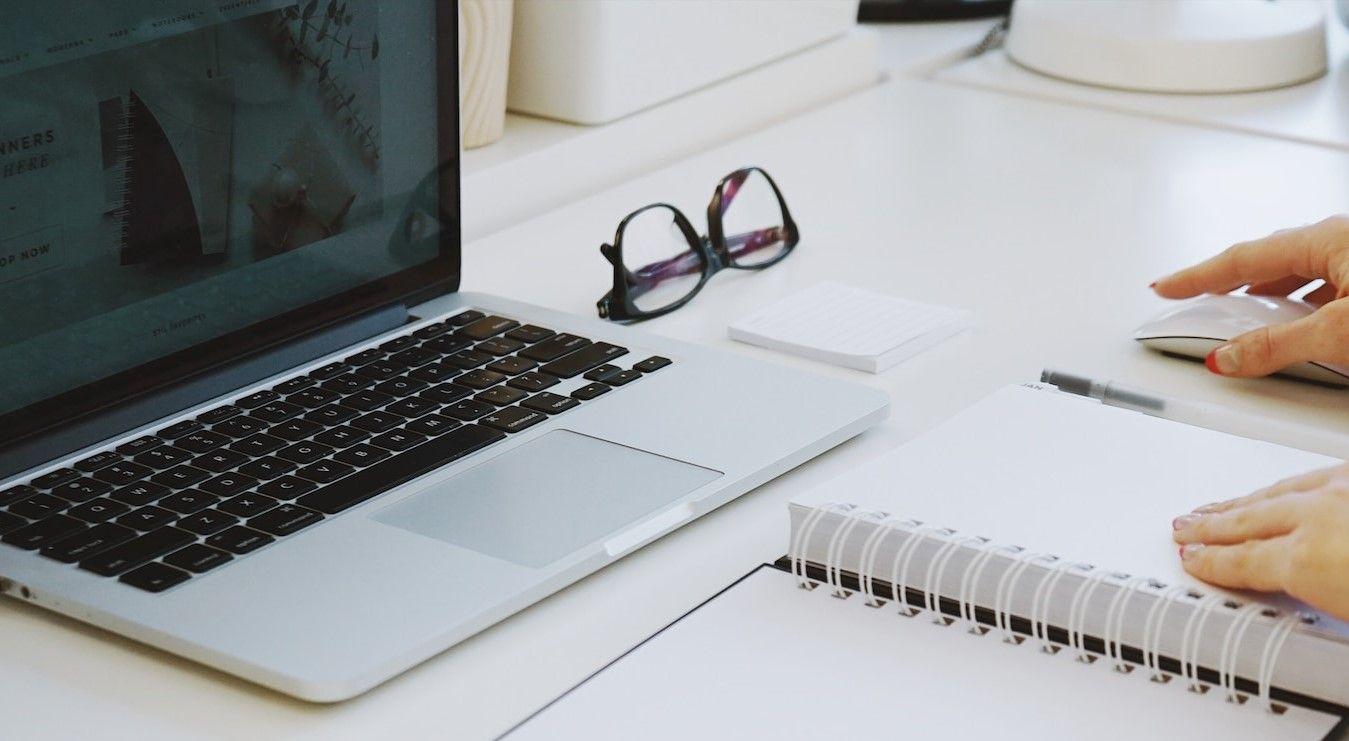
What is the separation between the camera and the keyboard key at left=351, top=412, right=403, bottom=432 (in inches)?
32.9

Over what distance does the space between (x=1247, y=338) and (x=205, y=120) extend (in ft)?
2.00

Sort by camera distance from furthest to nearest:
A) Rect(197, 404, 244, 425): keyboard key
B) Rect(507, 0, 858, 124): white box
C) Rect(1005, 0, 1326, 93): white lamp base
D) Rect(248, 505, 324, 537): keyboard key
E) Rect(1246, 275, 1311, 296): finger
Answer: Rect(1005, 0, 1326, 93): white lamp base, Rect(507, 0, 858, 124): white box, Rect(1246, 275, 1311, 296): finger, Rect(197, 404, 244, 425): keyboard key, Rect(248, 505, 324, 537): keyboard key

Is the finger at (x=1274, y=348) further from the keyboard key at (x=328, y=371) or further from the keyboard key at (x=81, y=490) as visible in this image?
the keyboard key at (x=81, y=490)

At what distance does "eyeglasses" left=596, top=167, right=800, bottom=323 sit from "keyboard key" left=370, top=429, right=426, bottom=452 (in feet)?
0.88

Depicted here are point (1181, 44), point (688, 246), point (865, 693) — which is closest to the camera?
point (865, 693)

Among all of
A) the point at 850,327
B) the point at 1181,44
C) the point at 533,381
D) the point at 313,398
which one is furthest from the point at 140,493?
the point at 1181,44

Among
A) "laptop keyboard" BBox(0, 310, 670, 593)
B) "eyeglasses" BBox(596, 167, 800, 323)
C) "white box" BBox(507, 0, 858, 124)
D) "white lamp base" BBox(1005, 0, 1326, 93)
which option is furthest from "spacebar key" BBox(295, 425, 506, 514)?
"white lamp base" BBox(1005, 0, 1326, 93)

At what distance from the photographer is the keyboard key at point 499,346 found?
937mm

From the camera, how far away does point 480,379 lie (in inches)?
35.5

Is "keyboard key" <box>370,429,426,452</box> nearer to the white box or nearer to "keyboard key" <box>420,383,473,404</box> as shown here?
"keyboard key" <box>420,383,473,404</box>

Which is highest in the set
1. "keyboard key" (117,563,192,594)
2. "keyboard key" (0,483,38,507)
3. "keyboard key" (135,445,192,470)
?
"keyboard key" (135,445,192,470)

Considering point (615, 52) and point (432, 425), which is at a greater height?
point (615, 52)

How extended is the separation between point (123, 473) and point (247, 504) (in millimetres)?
70

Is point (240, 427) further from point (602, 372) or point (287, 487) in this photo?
point (602, 372)
